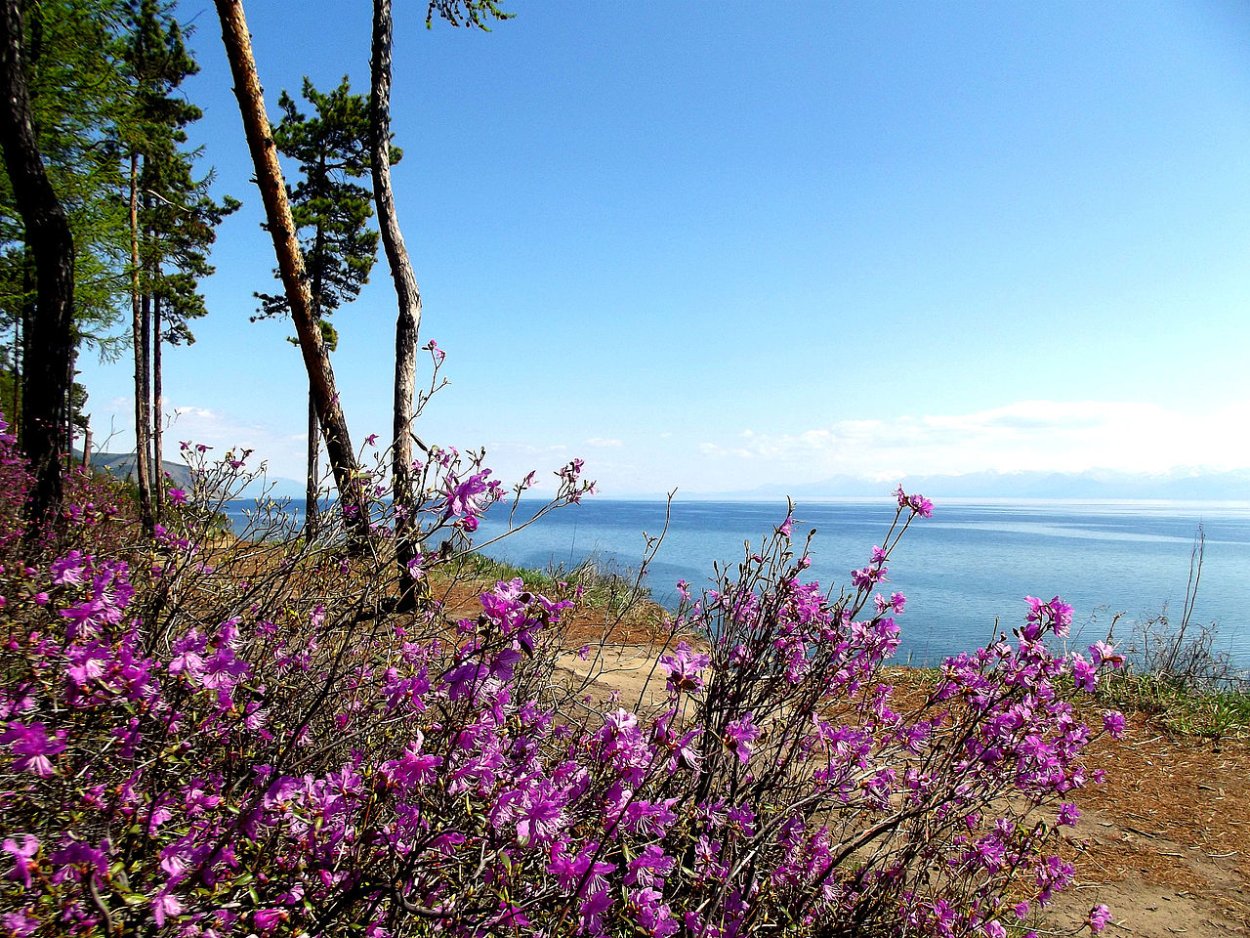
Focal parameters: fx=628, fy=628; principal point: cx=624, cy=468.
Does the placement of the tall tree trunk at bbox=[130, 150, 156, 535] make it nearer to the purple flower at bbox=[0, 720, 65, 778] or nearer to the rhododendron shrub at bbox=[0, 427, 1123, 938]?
the rhododendron shrub at bbox=[0, 427, 1123, 938]

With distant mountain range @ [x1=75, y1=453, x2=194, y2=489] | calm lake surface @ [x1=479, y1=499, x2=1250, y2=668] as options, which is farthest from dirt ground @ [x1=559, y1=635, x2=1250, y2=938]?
distant mountain range @ [x1=75, y1=453, x2=194, y2=489]

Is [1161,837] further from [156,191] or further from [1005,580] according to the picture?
[1005,580]

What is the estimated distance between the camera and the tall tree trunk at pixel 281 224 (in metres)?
5.96

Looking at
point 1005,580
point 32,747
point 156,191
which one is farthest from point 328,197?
point 1005,580

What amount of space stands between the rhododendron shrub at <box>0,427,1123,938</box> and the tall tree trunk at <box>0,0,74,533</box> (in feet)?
11.3

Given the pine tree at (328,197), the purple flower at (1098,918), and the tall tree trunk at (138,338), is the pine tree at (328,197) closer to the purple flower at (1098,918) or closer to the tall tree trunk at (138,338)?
the tall tree trunk at (138,338)

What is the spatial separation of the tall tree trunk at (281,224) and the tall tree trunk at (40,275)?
173 centimetres

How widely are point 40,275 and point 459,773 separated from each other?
7.30 metres

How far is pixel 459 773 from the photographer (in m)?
1.40

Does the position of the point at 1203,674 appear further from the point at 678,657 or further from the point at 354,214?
the point at 354,214

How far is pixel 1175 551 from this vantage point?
43.8 meters

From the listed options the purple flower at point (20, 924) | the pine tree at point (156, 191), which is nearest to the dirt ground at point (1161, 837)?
the purple flower at point (20, 924)

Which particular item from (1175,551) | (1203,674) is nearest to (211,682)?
(1203,674)

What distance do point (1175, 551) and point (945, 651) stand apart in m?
45.5
